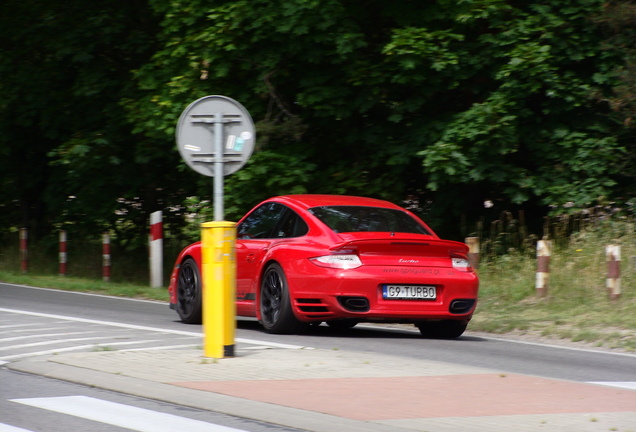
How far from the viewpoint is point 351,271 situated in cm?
1076

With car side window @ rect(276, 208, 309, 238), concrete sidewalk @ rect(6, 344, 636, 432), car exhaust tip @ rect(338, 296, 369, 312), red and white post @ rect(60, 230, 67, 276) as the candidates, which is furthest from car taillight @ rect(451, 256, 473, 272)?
red and white post @ rect(60, 230, 67, 276)

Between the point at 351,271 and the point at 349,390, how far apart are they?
334 centimetres

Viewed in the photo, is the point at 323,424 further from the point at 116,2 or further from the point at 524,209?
the point at 116,2

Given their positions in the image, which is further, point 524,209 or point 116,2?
point 116,2

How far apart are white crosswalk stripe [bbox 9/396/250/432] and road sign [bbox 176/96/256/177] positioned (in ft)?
8.79

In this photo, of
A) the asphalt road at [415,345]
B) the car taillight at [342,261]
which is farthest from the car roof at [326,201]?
the asphalt road at [415,345]

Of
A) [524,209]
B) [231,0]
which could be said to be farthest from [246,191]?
[524,209]

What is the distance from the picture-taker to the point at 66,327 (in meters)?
11.8

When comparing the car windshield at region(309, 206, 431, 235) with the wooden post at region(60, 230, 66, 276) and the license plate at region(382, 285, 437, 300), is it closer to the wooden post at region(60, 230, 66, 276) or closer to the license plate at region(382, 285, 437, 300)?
the license plate at region(382, 285, 437, 300)

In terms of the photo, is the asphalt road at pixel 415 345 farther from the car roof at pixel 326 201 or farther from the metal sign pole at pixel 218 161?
the metal sign pole at pixel 218 161

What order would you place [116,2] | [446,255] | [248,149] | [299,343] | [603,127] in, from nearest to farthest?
[248,149]
[299,343]
[446,255]
[603,127]
[116,2]

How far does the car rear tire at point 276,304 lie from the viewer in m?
11.1

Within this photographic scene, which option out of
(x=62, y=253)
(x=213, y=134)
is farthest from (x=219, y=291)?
(x=62, y=253)

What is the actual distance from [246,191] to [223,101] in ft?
28.0
